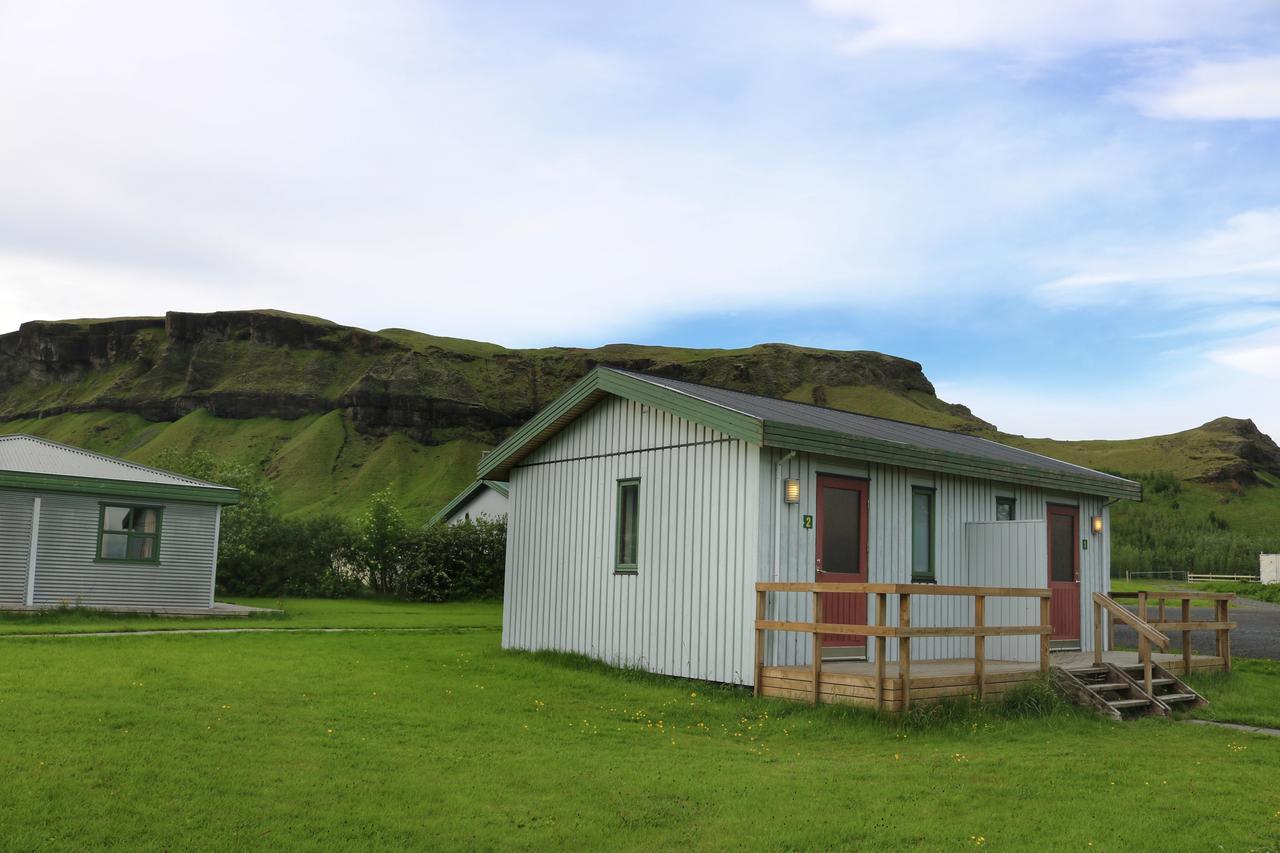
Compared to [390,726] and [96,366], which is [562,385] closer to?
[96,366]

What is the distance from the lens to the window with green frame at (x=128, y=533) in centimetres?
2105

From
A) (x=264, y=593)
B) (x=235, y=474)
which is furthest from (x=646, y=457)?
(x=235, y=474)

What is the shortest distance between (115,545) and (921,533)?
645 inches

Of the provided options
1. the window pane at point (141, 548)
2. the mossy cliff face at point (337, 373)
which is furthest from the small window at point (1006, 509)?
the mossy cliff face at point (337, 373)

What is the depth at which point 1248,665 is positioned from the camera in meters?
16.8

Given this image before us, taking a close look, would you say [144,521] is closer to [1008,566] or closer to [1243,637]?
[1008,566]

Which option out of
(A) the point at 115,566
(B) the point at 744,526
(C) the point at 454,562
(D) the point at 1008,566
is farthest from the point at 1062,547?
(C) the point at 454,562

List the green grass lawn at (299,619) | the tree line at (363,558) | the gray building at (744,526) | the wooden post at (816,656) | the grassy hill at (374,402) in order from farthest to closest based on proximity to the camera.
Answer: the grassy hill at (374,402), the tree line at (363,558), the green grass lawn at (299,619), the gray building at (744,526), the wooden post at (816,656)

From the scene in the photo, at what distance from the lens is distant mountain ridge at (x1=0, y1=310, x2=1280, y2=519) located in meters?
96.8

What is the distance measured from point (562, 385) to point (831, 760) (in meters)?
106

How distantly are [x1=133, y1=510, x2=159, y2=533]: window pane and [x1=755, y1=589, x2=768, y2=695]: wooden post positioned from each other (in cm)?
1511

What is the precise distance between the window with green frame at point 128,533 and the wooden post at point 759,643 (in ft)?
49.2

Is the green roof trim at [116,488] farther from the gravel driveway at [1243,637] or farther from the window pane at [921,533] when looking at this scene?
the gravel driveway at [1243,637]

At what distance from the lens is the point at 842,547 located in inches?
509
